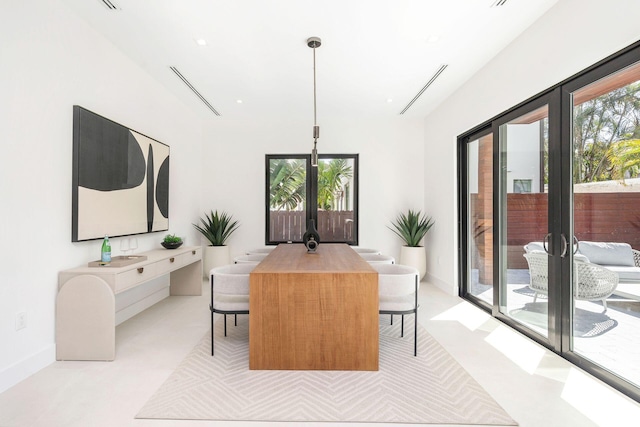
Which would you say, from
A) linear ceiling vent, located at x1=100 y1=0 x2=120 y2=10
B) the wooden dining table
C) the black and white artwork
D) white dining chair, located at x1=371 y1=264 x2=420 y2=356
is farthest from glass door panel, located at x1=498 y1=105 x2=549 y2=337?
the black and white artwork

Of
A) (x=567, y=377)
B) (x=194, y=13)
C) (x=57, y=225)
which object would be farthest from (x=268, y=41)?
(x=567, y=377)

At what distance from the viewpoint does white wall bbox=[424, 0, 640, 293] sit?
2.25m

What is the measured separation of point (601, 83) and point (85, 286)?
3989 mm

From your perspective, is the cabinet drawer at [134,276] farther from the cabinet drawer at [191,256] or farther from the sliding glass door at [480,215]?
the sliding glass door at [480,215]

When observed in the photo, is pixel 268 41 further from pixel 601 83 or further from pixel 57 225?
pixel 601 83

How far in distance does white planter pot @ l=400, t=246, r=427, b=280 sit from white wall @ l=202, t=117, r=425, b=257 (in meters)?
0.48

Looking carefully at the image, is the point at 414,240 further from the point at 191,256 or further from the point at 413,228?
the point at 191,256

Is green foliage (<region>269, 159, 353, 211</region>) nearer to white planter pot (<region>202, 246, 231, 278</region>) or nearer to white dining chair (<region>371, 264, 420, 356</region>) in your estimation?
white planter pot (<region>202, 246, 231, 278</region>)

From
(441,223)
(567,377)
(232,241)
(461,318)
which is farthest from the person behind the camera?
(232,241)

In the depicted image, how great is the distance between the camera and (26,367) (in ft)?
7.64

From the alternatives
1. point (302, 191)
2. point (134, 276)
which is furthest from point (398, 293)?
point (302, 191)

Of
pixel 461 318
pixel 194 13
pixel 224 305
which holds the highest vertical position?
pixel 194 13

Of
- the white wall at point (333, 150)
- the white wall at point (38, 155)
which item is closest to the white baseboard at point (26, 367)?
the white wall at point (38, 155)

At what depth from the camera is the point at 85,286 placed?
2.58m
